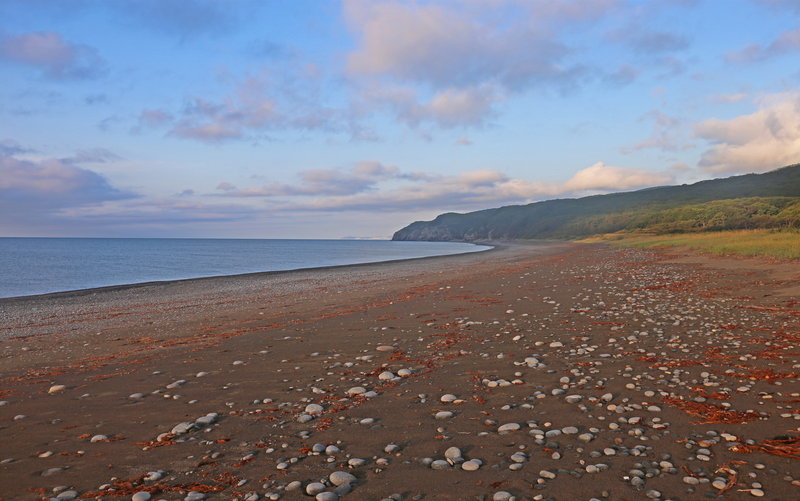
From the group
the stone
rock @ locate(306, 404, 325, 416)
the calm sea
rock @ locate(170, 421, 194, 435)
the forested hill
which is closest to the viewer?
the stone

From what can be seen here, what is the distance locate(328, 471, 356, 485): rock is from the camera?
4.39 m

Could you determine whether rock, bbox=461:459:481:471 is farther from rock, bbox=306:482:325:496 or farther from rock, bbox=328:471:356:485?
rock, bbox=306:482:325:496

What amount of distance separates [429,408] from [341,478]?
87.1 inches

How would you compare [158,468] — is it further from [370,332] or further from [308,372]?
[370,332]

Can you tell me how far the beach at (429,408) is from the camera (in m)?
4.40

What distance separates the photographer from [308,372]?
8609mm

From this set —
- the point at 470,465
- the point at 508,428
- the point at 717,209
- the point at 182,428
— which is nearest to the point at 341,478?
the point at 470,465

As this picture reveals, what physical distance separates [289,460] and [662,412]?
4.81 metres

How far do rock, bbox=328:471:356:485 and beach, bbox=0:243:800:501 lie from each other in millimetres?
20

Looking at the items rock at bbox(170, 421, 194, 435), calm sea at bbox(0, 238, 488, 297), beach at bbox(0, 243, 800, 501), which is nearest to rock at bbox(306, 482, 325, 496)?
beach at bbox(0, 243, 800, 501)

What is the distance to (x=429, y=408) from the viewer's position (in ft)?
21.0

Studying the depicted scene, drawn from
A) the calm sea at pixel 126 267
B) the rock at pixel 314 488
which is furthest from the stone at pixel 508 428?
the calm sea at pixel 126 267

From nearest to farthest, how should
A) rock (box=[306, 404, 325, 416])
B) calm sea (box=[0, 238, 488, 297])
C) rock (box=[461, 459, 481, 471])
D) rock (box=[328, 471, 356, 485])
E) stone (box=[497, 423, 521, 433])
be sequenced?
1. rock (box=[328, 471, 356, 485])
2. rock (box=[461, 459, 481, 471])
3. stone (box=[497, 423, 521, 433])
4. rock (box=[306, 404, 325, 416])
5. calm sea (box=[0, 238, 488, 297])

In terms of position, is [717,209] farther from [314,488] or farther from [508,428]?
[314,488]
